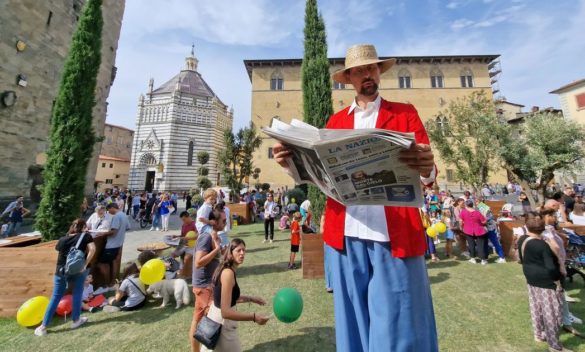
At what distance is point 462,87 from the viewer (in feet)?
110

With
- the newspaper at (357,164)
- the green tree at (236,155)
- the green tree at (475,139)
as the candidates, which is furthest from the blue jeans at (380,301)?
the green tree at (236,155)

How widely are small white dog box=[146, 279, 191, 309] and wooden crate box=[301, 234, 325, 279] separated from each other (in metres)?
2.73

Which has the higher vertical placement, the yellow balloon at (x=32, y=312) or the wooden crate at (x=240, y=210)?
the wooden crate at (x=240, y=210)

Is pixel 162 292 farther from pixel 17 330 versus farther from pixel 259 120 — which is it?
pixel 259 120

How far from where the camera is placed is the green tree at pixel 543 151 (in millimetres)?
14250

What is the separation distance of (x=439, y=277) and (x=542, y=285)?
302cm

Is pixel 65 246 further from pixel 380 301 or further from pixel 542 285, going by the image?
pixel 542 285

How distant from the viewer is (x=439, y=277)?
21.6 feet

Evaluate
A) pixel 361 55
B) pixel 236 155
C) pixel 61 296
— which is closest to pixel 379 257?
pixel 361 55

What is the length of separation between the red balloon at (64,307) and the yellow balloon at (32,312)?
305 mm

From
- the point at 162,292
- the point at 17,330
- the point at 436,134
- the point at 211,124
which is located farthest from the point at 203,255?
the point at 211,124

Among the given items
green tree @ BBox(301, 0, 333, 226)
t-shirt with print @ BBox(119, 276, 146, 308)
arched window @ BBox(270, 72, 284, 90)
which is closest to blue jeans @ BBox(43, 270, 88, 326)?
t-shirt with print @ BBox(119, 276, 146, 308)

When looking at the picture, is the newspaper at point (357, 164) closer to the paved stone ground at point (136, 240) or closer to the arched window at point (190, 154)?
the paved stone ground at point (136, 240)

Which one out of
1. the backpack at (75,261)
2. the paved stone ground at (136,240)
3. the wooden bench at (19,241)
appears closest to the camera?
the backpack at (75,261)
